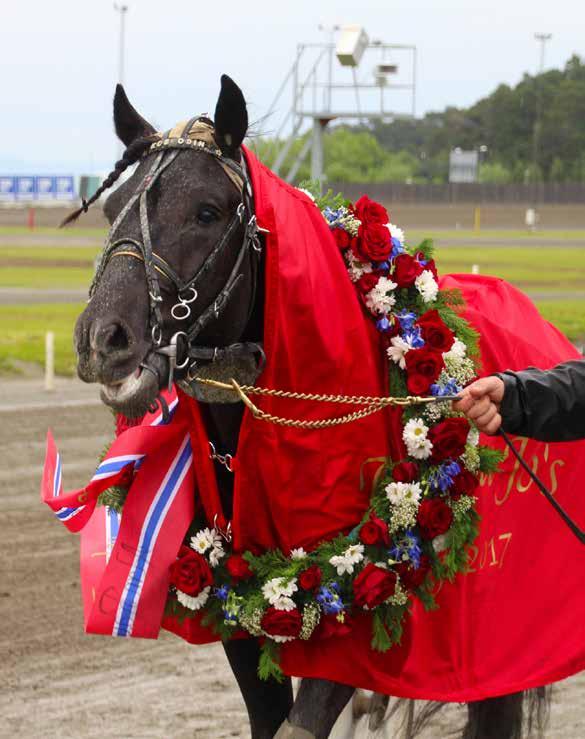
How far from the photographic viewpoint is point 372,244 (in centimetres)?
362

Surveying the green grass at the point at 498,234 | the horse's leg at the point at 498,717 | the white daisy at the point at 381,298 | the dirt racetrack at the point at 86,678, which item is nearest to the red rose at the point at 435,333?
the white daisy at the point at 381,298

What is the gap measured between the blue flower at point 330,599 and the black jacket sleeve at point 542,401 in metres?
0.62

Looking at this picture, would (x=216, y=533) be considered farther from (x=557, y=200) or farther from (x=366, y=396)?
(x=557, y=200)

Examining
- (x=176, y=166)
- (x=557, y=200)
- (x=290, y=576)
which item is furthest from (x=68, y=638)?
(x=557, y=200)

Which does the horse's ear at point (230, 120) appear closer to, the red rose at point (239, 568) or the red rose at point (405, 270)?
the red rose at point (405, 270)

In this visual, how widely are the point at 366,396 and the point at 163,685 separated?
211cm

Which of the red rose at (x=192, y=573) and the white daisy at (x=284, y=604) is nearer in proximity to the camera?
the white daisy at (x=284, y=604)

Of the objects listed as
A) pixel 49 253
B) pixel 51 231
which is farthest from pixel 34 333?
pixel 51 231

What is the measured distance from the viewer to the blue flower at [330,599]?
3.36m

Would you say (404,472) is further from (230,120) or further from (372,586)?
(230,120)

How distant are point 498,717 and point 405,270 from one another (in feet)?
4.86

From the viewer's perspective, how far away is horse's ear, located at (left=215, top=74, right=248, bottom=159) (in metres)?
3.15

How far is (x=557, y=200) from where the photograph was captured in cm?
5206

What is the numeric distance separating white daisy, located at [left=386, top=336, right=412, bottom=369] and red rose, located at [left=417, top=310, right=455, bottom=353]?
0.24 ft
